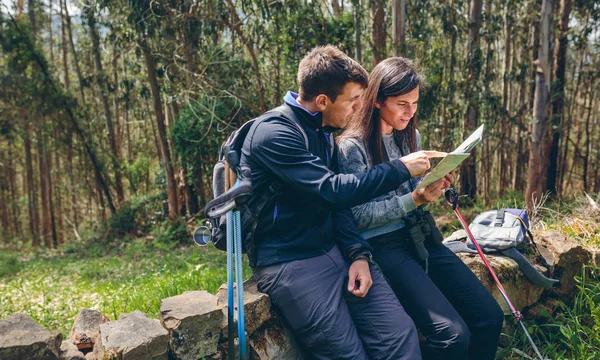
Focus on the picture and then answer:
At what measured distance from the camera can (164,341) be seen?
2008 millimetres

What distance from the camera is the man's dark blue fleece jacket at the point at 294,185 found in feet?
6.88

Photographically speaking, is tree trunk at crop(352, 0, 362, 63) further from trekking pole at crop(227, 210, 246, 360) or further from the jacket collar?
trekking pole at crop(227, 210, 246, 360)

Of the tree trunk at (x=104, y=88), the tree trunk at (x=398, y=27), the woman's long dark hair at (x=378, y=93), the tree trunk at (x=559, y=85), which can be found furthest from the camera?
the tree trunk at (x=104, y=88)

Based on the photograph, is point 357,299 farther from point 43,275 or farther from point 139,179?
point 139,179

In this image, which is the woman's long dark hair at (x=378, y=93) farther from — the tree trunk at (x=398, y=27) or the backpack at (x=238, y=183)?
the tree trunk at (x=398, y=27)

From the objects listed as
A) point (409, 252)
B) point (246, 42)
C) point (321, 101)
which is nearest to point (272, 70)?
point (246, 42)

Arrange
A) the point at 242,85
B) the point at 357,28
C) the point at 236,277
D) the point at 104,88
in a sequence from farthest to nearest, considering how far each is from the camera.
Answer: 1. the point at 104,88
2. the point at 242,85
3. the point at 357,28
4. the point at 236,277

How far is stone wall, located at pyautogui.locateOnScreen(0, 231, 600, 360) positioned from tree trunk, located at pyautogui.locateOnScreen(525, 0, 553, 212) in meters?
6.76

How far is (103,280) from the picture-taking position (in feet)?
26.2

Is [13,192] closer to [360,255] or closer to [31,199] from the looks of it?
[31,199]

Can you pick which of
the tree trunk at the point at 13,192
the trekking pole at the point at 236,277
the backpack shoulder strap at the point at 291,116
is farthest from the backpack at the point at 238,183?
the tree trunk at the point at 13,192

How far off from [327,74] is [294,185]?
0.55 meters

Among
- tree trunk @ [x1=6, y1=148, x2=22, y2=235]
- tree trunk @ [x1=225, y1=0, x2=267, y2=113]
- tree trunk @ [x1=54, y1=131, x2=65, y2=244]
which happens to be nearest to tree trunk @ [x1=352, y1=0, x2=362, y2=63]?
tree trunk @ [x1=225, y1=0, x2=267, y2=113]

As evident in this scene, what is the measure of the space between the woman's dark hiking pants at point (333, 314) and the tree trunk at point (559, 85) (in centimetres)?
917
